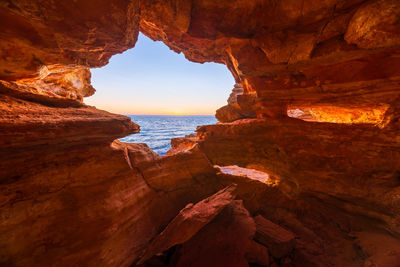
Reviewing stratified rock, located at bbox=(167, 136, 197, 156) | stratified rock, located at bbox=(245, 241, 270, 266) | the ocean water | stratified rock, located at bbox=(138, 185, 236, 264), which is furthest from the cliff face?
the ocean water

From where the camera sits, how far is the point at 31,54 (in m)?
2.93

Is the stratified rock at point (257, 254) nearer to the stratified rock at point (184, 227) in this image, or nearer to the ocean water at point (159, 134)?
the stratified rock at point (184, 227)

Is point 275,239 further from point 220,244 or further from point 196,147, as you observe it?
point 196,147

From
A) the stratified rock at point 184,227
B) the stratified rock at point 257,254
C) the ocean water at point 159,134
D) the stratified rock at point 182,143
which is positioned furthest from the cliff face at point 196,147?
the ocean water at point 159,134

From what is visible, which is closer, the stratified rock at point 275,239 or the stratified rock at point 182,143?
the stratified rock at point 275,239

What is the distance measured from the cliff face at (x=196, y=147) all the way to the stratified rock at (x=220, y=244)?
5cm

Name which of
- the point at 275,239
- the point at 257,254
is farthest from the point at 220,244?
the point at 275,239

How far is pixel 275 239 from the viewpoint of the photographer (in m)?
4.04

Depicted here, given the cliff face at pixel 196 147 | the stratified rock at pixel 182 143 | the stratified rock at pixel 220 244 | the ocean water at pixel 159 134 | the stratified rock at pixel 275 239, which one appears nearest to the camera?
the cliff face at pixel 196 147

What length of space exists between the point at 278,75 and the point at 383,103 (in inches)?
129

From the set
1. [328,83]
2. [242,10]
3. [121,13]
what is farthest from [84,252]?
[328,83]

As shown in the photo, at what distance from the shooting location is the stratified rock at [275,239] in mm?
3854

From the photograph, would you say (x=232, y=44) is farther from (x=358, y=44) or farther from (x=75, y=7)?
(x=75, y=7)

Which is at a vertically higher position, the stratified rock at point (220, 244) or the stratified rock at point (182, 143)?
the stratified rock at point (182, 143)
